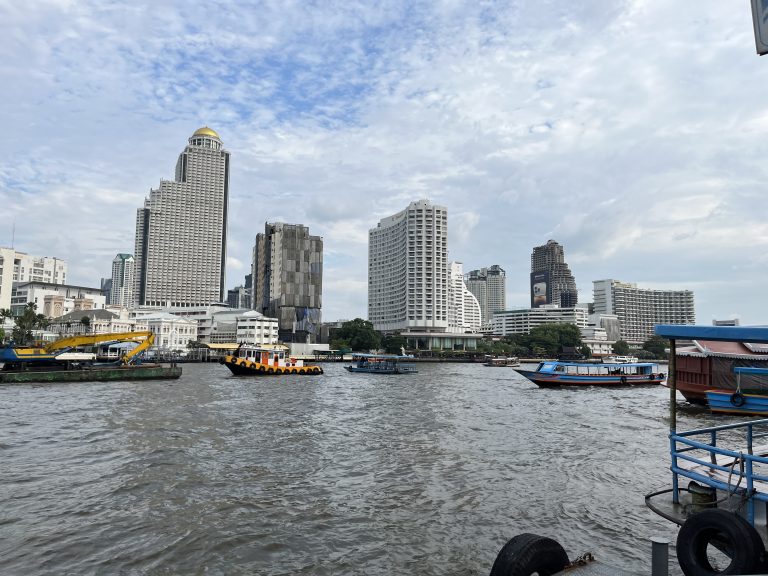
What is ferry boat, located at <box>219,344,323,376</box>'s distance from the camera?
6531 cm

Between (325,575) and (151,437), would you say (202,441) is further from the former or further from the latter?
(325,575)

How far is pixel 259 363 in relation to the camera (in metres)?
67.2

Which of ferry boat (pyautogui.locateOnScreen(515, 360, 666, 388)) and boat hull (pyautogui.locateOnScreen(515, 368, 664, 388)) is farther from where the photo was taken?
ferry boat (pyautogui.locateOnScreen(515, 360, 666, 388))

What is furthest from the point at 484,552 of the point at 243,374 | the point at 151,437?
the point at 243,374

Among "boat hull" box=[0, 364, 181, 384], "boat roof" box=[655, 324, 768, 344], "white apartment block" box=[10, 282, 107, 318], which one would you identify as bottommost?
"boat hull" box=[0, 364, 181, 384]

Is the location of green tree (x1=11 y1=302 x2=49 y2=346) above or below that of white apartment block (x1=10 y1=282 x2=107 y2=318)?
below

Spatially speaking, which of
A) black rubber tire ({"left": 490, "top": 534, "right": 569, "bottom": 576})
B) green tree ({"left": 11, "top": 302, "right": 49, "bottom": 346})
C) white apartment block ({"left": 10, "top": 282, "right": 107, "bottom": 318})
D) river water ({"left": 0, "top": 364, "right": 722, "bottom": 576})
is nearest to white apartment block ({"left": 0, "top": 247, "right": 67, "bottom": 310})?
white apartment block ({"left": 10, "top": 282, "right": 107, "bottom": 318})

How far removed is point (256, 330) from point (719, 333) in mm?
152922

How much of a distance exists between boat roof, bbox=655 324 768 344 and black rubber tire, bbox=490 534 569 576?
Answer: 360 centimetres

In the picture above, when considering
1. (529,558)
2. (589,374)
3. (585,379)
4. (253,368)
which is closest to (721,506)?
(529,558)

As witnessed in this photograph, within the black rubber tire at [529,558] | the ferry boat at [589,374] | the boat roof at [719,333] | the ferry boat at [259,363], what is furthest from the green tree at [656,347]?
the black rubber tire at [529,558]

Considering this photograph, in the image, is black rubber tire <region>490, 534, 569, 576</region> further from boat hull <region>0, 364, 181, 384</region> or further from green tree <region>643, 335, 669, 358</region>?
green tree <region>643, 335, 669, 358</region>

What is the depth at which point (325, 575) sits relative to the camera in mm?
8961

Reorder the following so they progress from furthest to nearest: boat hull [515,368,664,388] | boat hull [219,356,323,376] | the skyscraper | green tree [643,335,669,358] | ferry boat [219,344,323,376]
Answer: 1. green tree [643,335,669,358]
2. the skyscraper
3. ferry boat [219,344,323,376]
4. boat hull [219,356,323,376]
5. boat hull [515,368,664,388]
